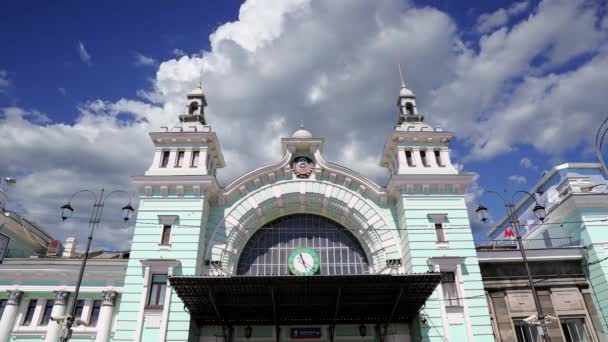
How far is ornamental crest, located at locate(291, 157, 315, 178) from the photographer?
28.0m

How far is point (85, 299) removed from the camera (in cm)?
2683

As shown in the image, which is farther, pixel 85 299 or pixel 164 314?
pixel 85 299

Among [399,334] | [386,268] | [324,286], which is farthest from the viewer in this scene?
[386,268]

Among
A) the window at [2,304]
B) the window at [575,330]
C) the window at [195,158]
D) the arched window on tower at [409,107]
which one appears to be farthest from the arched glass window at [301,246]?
the window at [2,304]

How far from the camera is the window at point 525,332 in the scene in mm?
24641

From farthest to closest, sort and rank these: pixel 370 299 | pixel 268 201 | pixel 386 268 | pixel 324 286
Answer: pixel 268 201 < pixel 386 268 < pixel 370 299 < pixel 324 286

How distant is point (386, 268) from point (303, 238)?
5720 mm

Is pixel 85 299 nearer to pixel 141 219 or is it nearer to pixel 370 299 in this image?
pixel 141 219

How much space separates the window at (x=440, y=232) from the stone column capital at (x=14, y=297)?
87.9ft

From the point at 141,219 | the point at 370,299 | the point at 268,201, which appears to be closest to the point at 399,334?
the point at 370,299

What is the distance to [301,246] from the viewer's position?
27031 mm

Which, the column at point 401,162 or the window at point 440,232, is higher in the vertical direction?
the column at point 401,162

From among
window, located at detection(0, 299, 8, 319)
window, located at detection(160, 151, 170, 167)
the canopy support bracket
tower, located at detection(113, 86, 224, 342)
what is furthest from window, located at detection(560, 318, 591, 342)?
window, located at detection(0, 299, 8, 319)

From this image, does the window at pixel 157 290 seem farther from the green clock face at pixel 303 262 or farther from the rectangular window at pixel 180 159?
the rectangular window at pixel 180 159
